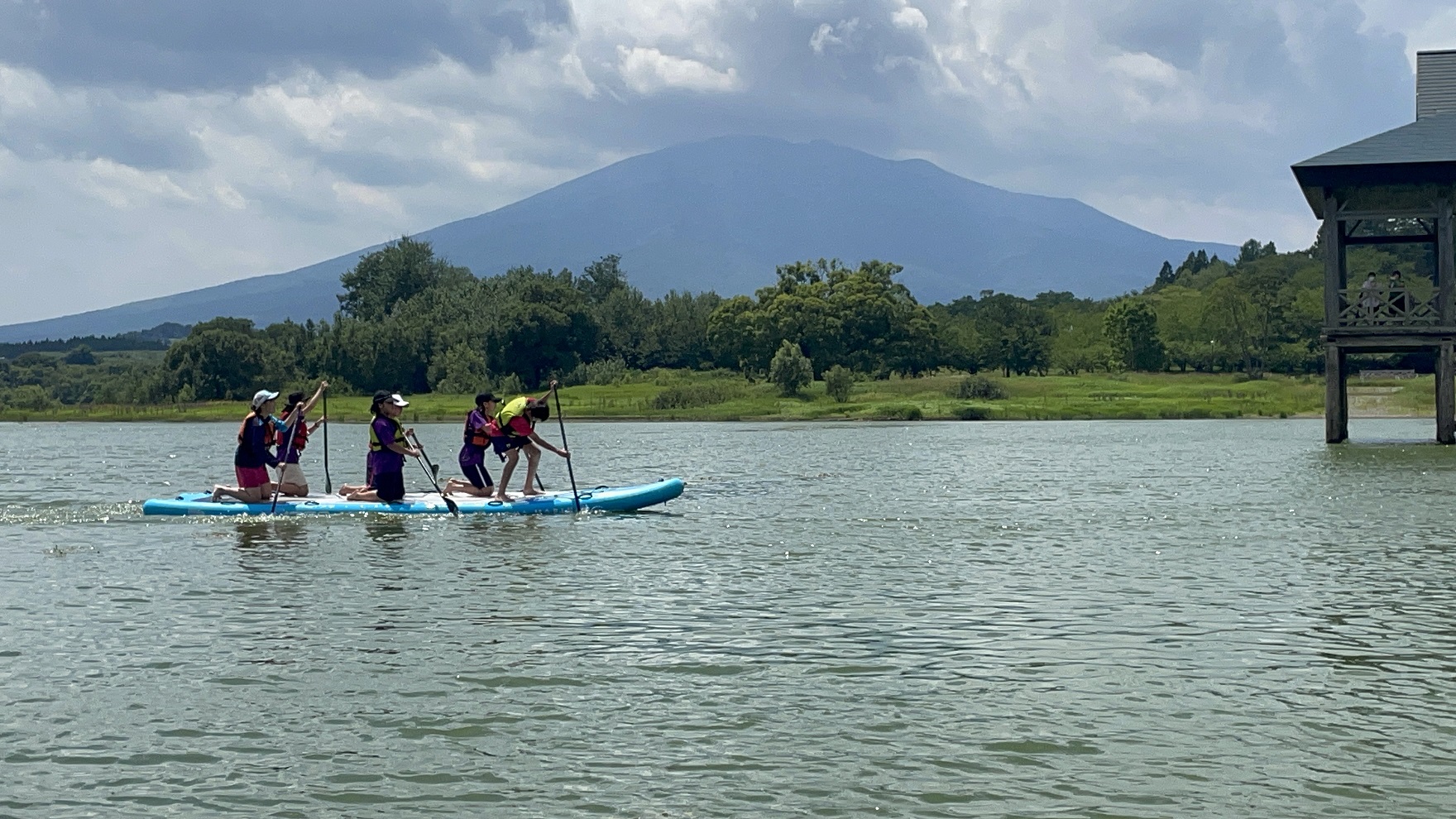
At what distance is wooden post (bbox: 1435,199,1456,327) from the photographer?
42.1m

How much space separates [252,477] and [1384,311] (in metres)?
31.2

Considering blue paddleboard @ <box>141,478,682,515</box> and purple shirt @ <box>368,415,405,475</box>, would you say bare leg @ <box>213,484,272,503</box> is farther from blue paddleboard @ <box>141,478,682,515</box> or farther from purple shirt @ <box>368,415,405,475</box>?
purple shirt @ <box>368,415,405,475</box>

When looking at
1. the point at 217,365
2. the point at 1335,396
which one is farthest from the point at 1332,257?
the point at 217,365

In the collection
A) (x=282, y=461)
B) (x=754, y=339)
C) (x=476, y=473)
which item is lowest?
(x=476, y=473)

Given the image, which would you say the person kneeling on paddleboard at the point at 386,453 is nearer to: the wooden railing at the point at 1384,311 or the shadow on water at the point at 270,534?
the shadow on water at the point at 270,534

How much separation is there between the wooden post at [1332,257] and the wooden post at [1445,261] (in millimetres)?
2492

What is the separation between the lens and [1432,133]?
4400 cm

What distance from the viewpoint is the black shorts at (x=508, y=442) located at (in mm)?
24953

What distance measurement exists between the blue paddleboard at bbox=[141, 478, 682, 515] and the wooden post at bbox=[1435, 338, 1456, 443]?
25596 millimetres

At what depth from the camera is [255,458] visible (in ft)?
82.0

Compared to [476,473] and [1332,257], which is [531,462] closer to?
[476,473]

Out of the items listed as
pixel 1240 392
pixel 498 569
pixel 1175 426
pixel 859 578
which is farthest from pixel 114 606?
pixel 1240 392

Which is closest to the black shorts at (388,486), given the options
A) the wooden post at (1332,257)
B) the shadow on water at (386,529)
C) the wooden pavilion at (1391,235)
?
the shadow on water at (386,529)

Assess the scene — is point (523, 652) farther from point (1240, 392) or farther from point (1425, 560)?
point (1240, 392)
